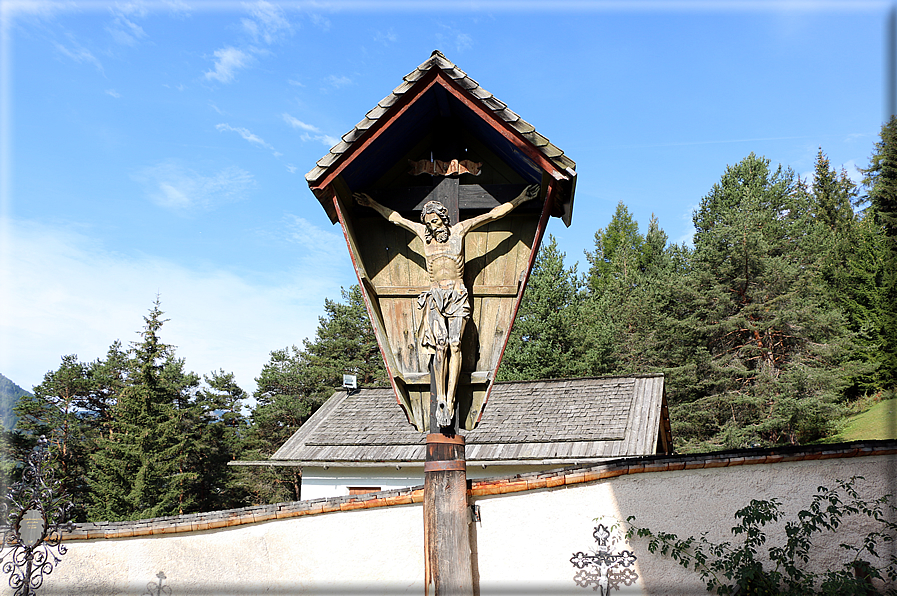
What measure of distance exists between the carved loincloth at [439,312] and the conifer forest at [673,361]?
1946 centimetres

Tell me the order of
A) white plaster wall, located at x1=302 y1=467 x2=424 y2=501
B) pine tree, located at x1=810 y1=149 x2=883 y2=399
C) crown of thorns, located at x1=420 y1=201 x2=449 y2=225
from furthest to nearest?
1. pine tree, located at x1=810 y1=149 x2=883 y2=399
2. white plaster wall, located at x1=302 y1=467 x2=424 y2=501
3. crown of thorns, located at x1=420 y1=201 x2=449 y2=225

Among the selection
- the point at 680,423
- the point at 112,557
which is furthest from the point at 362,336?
the point at 112,557

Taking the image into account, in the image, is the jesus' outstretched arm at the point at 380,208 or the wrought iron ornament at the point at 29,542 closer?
the jesus' outstretched arm at the point at 380,208

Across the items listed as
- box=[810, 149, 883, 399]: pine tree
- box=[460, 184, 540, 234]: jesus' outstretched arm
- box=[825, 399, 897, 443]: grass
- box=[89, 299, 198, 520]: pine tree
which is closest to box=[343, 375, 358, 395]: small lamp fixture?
box=[89, 299, 198, 520]: pine tree

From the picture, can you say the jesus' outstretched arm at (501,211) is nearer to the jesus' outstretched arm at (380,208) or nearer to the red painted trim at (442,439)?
the jesus' outstretched arm at (380,208)

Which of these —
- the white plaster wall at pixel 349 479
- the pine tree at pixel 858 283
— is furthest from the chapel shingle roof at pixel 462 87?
the pine tree at pixel 858 283

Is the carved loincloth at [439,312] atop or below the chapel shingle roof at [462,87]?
below

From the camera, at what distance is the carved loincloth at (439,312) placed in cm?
394

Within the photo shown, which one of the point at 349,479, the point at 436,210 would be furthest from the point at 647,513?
the point at 349,479

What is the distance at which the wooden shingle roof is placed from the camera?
12.6 meters

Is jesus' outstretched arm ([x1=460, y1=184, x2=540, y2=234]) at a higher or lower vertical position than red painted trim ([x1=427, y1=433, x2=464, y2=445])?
higher

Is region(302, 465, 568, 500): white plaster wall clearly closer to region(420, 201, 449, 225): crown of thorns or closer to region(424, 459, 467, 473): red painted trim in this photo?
region(424, 459, 467, 473): red painted trim

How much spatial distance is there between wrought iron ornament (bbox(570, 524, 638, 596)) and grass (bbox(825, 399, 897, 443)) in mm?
18419

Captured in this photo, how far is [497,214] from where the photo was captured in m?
4.15
